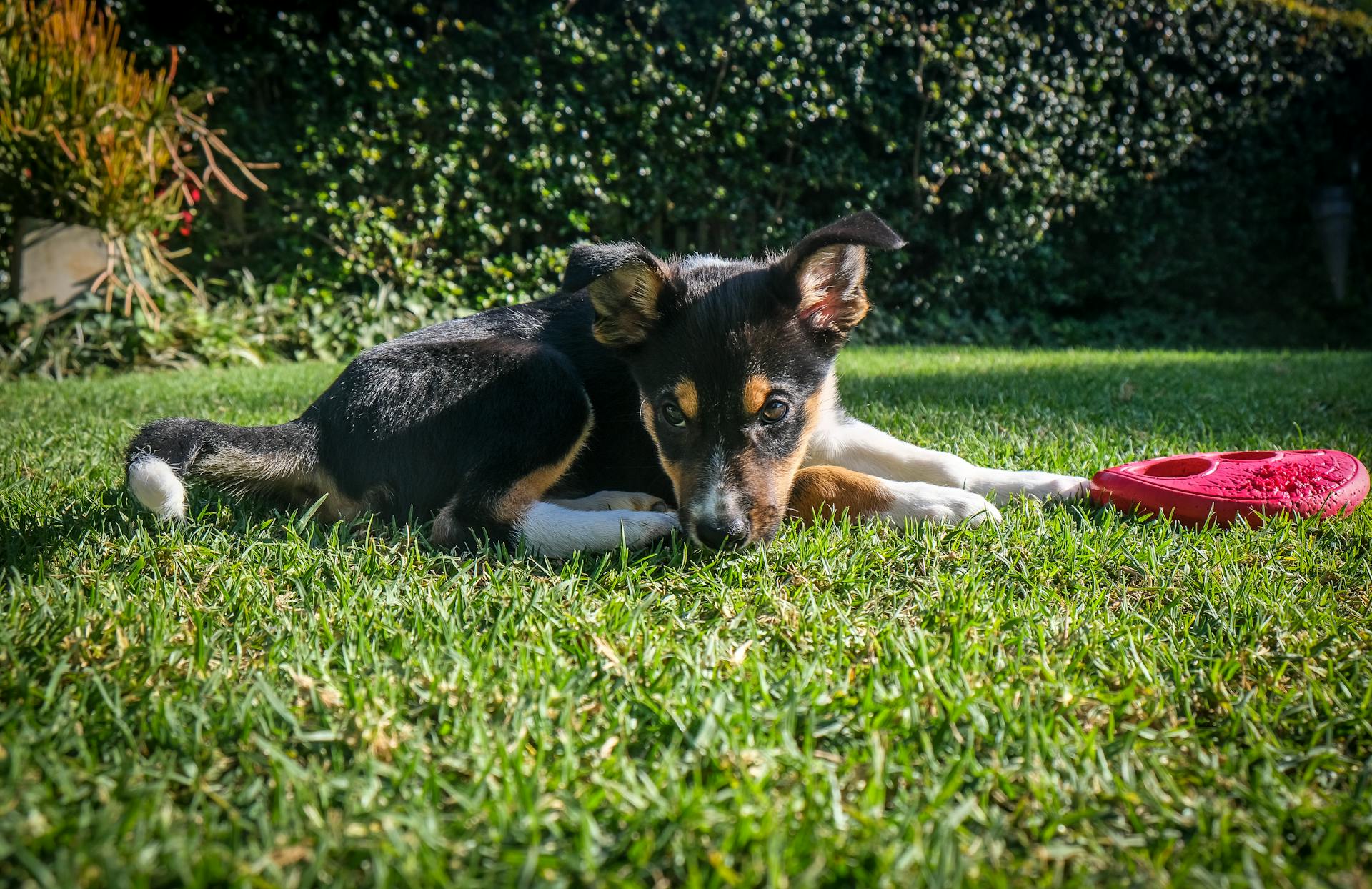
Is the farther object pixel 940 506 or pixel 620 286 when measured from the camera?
pixel 620 286

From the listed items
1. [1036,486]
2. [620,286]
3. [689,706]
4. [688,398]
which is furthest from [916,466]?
[689,706]

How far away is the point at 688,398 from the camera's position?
9.28 ft

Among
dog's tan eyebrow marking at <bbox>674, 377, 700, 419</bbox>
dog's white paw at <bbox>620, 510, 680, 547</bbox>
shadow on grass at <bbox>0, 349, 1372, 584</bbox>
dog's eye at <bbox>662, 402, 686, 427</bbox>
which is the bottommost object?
shadow on grass at <bbox>0, 349, 1372, 584</bbox>

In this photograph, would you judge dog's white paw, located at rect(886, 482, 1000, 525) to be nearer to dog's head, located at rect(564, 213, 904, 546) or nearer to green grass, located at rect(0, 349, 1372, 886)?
green grass, located at rect(0, 349, 1372, 886)

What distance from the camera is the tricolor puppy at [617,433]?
2674 mm

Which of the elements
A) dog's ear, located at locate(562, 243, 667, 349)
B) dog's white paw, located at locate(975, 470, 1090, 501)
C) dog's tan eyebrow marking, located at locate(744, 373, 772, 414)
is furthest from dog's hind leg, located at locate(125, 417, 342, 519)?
dog's white paw, located at locate(975, 470, 1090, 501)

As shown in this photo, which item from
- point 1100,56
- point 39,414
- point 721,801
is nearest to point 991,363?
point 1100,56

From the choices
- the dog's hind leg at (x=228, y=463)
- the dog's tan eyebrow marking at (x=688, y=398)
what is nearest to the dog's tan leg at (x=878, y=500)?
the dog's tan eyebrow marking at (x=688, y=398)

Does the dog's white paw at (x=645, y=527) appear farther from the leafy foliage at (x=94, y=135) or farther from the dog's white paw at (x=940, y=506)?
the leafy foliage at (x=94, y=135)

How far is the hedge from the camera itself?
8539 millimetres

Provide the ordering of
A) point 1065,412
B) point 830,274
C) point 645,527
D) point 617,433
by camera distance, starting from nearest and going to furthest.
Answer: point 645,527
point 830,274
point 617,433
point 1065,412

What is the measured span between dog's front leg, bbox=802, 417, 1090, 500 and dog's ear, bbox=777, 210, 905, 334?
47 centimetres

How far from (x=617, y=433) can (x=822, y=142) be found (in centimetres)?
791

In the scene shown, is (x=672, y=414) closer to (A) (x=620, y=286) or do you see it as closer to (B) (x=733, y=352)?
(B) (x=733, y=352)
